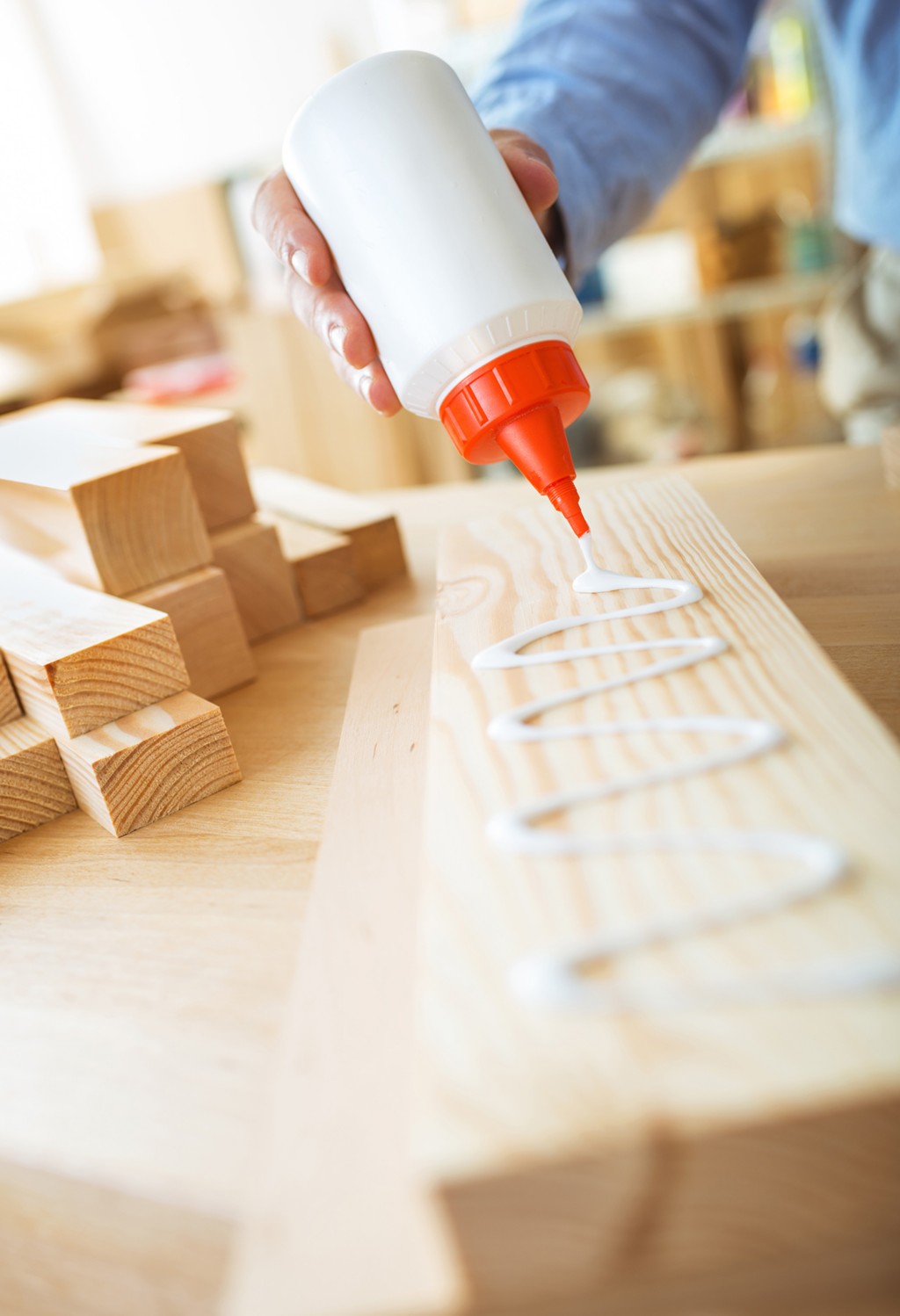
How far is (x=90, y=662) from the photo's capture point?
0.63 m

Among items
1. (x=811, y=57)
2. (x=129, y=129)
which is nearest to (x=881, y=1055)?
(x=811, y=57)

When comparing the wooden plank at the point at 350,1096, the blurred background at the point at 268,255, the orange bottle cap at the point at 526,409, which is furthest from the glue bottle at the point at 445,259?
the blurred background at the point at 268,255

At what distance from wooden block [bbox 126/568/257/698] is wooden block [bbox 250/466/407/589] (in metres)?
0.15

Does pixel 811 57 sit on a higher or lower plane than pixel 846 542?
higher

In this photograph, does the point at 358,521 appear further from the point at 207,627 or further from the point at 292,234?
the point at 292,234

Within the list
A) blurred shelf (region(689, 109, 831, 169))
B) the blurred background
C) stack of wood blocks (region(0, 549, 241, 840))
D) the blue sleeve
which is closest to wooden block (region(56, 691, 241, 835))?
stack of wood blocks (region(0, 549, 241, 840))

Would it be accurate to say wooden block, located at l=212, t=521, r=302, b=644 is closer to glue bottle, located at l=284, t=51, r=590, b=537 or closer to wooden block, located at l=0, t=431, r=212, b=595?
wooden block, located at l=0, t=431, r=212, b=595

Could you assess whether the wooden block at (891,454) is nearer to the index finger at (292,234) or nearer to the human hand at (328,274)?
the human hand at (328,274)

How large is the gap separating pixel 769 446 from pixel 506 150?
225 cm

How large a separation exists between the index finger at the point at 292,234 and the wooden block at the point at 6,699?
29cm

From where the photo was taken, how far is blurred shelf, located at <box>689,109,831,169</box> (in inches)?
93.6

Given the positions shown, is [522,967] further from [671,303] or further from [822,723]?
[671,303]

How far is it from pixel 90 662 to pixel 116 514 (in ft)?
0.48

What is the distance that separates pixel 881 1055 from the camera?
11.8 inches
